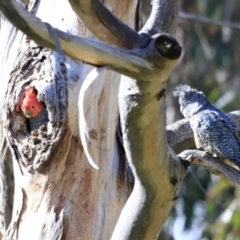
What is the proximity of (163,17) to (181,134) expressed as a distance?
103cm

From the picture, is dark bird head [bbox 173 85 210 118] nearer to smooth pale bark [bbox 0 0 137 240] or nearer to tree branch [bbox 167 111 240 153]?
tree branch [bbox 167 111 240 153]

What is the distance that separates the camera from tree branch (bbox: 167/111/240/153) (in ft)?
7.84

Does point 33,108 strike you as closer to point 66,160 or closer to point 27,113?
point 27,113

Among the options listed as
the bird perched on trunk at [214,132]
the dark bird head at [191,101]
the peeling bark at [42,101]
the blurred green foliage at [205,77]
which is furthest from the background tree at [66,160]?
the blurred green foliage at [205,77]

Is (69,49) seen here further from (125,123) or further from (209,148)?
(209,148)

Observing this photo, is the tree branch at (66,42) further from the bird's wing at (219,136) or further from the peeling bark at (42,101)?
the bird's wing at (219,136)

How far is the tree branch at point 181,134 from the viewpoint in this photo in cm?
239

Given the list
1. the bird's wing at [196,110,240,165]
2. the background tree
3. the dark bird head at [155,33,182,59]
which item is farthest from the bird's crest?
the dark bird head at [155,33,182,59]

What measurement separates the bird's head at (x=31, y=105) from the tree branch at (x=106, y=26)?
638 millimetres

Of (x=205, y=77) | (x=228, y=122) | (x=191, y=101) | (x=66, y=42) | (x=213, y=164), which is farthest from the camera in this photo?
(x=205, y=77)

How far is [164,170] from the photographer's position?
5.18 ft

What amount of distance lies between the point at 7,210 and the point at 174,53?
1184 mm

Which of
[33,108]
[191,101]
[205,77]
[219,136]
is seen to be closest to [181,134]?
[219,136]

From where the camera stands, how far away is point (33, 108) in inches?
80.9
